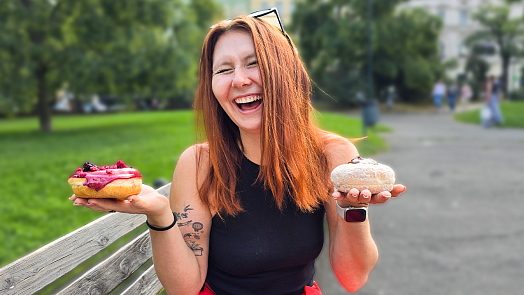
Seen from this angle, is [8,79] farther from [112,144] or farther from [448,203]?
[448,203]

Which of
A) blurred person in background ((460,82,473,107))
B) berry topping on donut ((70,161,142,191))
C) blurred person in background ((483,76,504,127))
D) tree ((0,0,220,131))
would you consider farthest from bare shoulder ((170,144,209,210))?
blurred person in background ((460,82,473,107))

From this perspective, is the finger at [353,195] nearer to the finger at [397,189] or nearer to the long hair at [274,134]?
the finger at [397,189]

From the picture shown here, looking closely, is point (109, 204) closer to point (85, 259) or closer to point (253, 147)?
point (85, 259)

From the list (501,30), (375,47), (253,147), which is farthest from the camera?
(501,30)

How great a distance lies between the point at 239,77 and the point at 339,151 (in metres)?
0.64

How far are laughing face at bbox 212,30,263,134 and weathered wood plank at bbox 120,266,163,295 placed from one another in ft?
3.25

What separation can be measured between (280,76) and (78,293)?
1212 millimetres

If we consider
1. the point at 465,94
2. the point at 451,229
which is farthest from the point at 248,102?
the point at 465,94

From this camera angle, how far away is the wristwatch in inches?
75.5

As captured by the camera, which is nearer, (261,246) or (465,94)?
(261,246)

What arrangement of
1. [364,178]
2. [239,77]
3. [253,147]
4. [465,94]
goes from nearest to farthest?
[364,178] → [239,77] → [253,147] → [465,94]

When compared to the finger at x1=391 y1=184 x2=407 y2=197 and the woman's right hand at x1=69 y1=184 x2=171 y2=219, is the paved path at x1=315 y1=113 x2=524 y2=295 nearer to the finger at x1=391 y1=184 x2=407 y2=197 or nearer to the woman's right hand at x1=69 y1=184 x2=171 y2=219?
the finger at x1=391 y1=184 x2=407 y2=197

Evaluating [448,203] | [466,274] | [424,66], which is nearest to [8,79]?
[448,203]

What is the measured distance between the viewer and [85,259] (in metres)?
1.92
